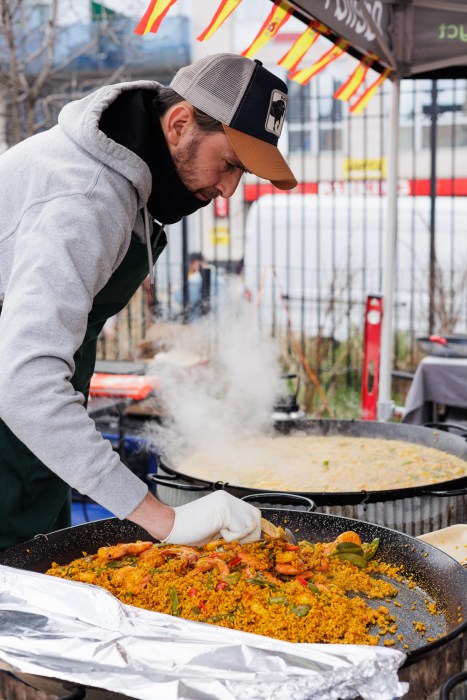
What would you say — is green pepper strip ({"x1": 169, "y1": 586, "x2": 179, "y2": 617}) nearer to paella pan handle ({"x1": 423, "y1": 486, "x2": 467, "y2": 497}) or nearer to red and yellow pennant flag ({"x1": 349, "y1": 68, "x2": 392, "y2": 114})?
paella pan handle ({"x1": 423, "y1": 486, "x2": 467, "y2": 497})

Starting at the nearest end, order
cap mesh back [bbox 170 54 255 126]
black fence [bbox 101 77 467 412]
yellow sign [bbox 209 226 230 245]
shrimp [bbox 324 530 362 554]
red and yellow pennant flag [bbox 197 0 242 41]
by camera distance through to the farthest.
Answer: cap mesh back [bbox 170 54 255 126]
shrimp [bbox 324 530 362 554]
red and yellow pennant flag [bbox 197 0 242 41]
black fence [bbox 101 77 467 412]
yellow sign [bbox 209 226 230 245]

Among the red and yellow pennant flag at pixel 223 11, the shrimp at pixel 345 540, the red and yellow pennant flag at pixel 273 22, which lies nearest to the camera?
the shrimp at pixel 345 540

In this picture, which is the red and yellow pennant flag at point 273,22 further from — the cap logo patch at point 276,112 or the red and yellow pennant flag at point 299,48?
the cap logo patch at point 276,112

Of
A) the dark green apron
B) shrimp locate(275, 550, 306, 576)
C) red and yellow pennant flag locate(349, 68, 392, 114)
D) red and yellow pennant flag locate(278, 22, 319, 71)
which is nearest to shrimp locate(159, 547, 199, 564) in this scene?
shrimp locate(275, 550, 306, 576)

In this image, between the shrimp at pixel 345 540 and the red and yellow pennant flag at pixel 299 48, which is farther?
the red and yellow pennant flag at pixel 299 48

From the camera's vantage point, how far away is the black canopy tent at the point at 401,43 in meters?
4.29

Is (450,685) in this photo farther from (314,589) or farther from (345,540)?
(345,540)

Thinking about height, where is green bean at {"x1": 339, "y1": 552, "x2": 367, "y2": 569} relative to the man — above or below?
below

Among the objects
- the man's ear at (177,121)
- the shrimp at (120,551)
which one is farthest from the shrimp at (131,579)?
the man's ear at (177,121)

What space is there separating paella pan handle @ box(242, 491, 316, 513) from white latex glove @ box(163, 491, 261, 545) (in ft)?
2.09

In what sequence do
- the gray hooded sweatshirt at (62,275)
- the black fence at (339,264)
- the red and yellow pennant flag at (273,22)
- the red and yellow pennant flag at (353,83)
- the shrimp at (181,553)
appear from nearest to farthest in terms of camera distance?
the gray hooded sweatshirt at (62,275) < the shrimp at (181,553) < the red and yellow pennant flag at (273,22) < the red and yellow pennant flag at (353,83) < the black fence at (339,264)

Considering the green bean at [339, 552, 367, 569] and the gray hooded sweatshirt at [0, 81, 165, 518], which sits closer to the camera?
the gray hooded sweatshirt at [0, 81, 165, 518]

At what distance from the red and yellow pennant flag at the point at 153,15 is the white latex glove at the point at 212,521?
1759 mm

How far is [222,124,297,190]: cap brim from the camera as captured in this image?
191cm
